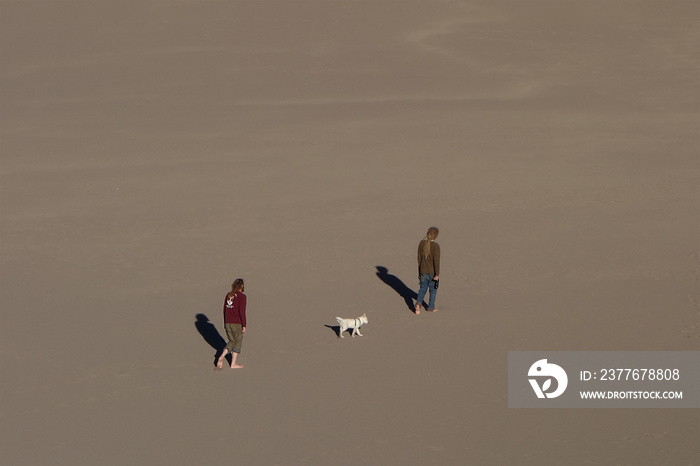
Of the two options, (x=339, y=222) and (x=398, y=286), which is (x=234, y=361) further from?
(x=339, y=222)

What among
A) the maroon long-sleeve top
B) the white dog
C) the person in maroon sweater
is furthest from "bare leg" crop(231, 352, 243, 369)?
the white dog

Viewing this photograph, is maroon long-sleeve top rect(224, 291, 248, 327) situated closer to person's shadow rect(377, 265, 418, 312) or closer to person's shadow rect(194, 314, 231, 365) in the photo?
person's shadow rect(194, 314, 231, 365)

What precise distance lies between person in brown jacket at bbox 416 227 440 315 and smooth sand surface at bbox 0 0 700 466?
424 mm

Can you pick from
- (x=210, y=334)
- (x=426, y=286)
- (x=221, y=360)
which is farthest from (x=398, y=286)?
(x=221, y=360)

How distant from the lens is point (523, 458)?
33.9ft

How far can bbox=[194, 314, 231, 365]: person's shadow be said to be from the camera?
13328mm

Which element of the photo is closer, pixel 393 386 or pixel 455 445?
pixel 455 445

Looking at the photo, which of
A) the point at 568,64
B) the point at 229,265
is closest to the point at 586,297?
the point at 229,265

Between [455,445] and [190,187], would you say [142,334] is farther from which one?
[190,187]

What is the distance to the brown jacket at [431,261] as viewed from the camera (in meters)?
13.8

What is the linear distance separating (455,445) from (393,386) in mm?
1598

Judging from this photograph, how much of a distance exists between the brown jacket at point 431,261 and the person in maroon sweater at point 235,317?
9.19 feet

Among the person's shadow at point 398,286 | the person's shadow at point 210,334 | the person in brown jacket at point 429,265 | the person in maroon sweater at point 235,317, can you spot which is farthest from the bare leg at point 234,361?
the person's shadow at point 398,286

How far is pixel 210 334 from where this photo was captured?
546 inches
